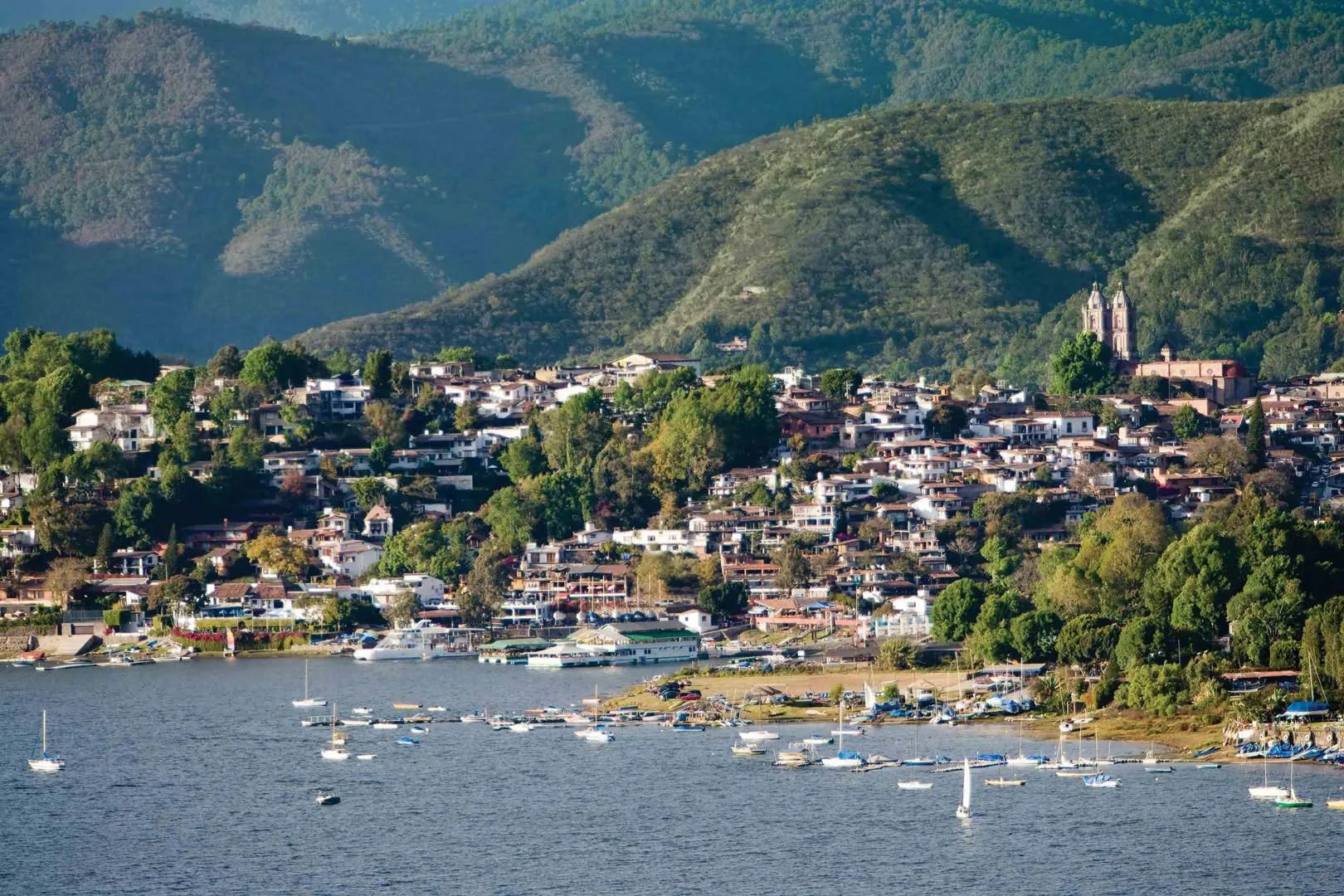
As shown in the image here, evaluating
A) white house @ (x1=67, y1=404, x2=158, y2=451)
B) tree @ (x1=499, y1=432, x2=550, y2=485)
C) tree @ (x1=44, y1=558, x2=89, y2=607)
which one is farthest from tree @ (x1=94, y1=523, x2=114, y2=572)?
tree @ (x1=499, y1=432, x2=550, y2=485)

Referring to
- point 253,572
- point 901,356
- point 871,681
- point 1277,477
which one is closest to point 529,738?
point 871,681

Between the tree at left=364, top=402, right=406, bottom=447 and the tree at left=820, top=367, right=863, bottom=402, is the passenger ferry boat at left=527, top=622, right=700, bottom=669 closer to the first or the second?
the tree at left=364, top=402, right=406, bottom=447

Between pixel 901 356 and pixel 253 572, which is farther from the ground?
pixel 901 356

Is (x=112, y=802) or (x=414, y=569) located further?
(x=414, y=569)

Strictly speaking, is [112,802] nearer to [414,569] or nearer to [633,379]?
[414,569]

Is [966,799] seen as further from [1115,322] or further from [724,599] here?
[1115,322]
